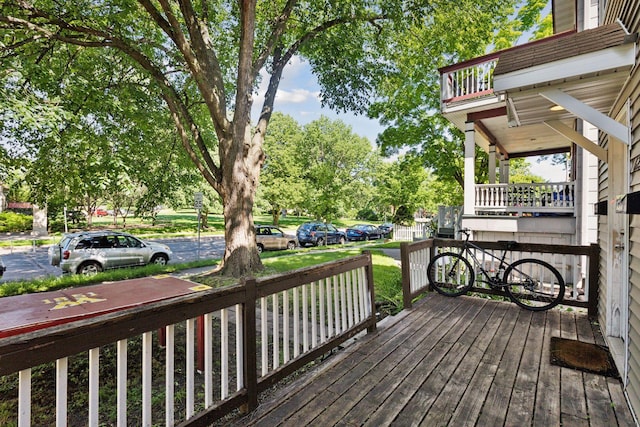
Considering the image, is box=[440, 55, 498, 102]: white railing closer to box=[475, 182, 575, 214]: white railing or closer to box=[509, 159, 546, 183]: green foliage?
box=[475, 182, 575, 214]: white railing

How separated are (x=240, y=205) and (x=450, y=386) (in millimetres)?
6167

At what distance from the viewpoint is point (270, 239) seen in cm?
1551

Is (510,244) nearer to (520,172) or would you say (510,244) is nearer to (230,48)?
(230,48)

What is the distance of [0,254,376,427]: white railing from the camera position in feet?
4.42

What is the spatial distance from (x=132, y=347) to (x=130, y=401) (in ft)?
4.68

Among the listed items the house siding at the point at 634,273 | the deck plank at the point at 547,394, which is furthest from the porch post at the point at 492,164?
the house siding at the point at 634,273

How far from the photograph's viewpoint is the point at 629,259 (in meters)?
2.50

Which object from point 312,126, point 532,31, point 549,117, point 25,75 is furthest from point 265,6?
point 312,126

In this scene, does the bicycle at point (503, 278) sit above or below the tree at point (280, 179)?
below

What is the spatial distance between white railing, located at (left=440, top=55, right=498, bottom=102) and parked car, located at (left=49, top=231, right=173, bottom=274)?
10.1 meters

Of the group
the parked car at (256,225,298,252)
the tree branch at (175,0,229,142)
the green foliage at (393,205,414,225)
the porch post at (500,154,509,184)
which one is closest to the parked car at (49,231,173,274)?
the parked car at (256,225,298,252)

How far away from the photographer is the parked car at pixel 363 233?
867 inches

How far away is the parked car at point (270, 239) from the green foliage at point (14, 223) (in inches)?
748

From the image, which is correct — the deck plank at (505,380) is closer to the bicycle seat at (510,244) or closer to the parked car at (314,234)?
the bicycle seat at (510,244)
